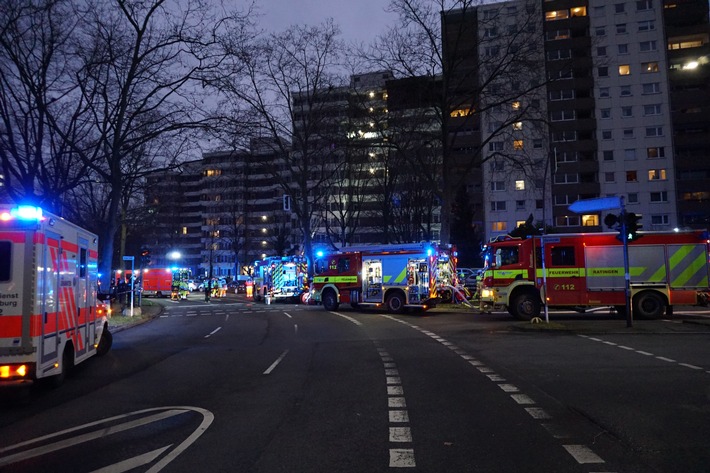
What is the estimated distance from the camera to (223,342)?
50.1ft

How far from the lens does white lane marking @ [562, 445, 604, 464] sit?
16.1 feet

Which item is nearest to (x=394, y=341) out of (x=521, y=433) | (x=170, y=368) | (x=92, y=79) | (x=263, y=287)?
(x=170, y=368)

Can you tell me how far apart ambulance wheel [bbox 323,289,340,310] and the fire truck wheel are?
14.6m

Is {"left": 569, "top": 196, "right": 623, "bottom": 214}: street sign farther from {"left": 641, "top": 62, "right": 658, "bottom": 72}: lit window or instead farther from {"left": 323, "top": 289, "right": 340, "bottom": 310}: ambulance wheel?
{"left": 641, "top": 62, "right": 658, "bottom": 72}: lit window

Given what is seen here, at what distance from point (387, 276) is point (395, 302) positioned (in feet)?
4.34

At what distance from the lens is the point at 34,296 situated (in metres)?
8.02

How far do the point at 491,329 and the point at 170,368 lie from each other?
1052cm

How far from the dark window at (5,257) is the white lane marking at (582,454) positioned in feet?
26.7

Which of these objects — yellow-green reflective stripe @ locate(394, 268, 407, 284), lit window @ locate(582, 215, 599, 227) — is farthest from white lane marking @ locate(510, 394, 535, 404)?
A: lit window @ locate(582, 215, 599, 227)

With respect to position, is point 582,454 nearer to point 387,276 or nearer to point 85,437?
point 85,437

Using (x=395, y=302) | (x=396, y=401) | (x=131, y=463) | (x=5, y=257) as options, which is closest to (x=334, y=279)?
(x=395, y=302)

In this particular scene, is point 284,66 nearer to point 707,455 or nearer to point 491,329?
point 491,329

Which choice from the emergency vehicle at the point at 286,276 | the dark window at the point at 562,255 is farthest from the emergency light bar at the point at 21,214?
the emergency vehicle at the point at 286,276

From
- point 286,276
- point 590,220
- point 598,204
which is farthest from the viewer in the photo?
point 590,220
